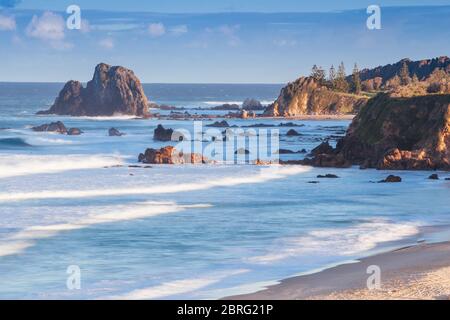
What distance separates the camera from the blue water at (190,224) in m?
21.6

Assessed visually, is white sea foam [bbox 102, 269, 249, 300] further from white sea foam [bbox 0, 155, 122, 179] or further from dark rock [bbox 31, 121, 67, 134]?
dark rock [bbox 31, 121, 67, 134]

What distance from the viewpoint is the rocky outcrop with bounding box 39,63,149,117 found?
476 ft

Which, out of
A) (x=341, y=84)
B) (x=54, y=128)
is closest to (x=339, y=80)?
(x=341, y=84)

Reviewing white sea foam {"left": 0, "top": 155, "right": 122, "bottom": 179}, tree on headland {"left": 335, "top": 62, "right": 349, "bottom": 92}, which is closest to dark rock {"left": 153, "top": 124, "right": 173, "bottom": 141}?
white sea foam {"left": 0, "top": 155, "right": 122, "bottom": 179}

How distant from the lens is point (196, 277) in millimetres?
21625

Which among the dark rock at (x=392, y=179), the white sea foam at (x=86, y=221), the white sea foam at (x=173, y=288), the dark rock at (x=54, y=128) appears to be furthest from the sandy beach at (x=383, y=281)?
the dark rock at (x=54, y=128)

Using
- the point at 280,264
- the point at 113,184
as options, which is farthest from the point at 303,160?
the point at 280,264

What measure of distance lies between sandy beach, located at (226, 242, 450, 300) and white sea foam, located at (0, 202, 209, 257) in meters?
8.76

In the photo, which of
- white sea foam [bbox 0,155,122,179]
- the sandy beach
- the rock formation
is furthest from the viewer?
the rock formation

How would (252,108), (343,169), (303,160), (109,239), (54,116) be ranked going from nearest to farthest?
(109,239), (343,169), (303,160), (54,116), (252,108)

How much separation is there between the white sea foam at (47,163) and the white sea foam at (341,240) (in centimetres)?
2548

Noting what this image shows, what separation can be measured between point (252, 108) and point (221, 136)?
8430 cm

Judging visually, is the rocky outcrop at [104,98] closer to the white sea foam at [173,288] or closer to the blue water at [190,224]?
the blue water at [190,224]
